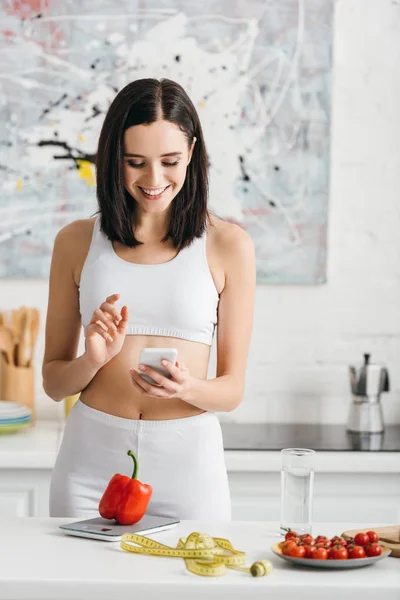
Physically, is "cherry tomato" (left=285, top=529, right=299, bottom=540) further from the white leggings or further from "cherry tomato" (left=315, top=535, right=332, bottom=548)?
the white leggings

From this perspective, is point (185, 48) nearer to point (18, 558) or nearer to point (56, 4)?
point (56, 4)

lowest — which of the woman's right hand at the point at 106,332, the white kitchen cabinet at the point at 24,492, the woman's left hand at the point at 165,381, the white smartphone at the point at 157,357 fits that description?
the white kitchen cabinet at the point at 24,492

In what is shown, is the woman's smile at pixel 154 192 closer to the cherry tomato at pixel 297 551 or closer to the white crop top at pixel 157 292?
the white crop top at pixel 157 292

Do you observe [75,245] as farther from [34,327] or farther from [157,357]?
[34,327]

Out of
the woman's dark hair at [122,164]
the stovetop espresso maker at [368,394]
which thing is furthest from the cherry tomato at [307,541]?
the stovetop espresso maker at [368,394]

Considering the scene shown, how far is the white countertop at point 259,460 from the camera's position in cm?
277

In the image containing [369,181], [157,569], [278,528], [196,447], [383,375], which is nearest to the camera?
[157,569]

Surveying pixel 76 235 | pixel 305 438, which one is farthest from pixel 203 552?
pixel 305 438

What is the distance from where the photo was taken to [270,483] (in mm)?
2832

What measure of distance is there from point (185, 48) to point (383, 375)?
53.2 inches

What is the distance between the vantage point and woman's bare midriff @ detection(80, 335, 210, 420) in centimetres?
203

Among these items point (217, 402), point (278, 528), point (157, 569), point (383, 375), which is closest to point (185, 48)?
point (383, 375)

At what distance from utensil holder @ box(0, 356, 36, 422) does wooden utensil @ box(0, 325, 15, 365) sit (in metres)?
0.03

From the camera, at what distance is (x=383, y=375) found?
10.3ft
